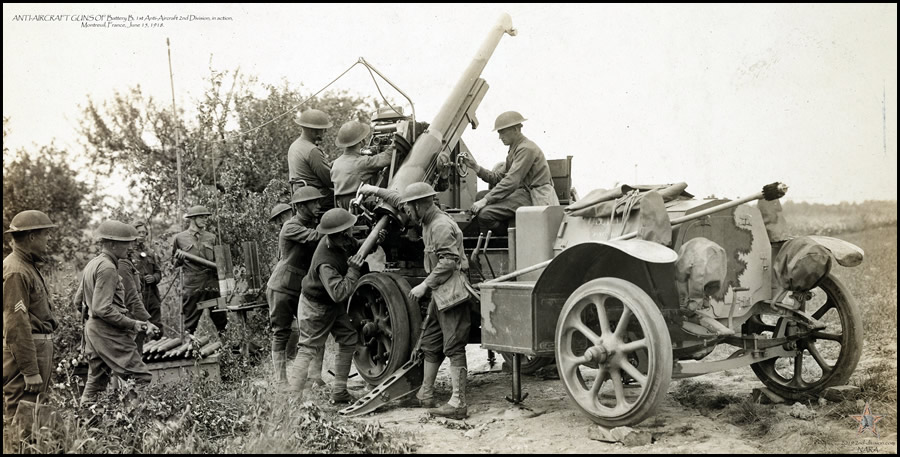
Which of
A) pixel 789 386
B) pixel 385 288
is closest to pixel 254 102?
pixel 385 288

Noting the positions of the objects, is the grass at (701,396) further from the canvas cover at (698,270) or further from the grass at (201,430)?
the grass at (201,430)

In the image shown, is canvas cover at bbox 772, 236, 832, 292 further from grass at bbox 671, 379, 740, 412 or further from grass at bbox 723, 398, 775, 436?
grass at bbox 671, 379, 740, 412

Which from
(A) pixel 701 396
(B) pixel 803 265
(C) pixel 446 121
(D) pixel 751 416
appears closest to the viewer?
(B) pixel 803 265

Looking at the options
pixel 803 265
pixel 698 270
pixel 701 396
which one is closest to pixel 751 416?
pixel 701 396

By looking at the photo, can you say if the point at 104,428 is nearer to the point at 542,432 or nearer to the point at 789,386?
the point at 542,432

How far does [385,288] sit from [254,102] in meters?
7.18

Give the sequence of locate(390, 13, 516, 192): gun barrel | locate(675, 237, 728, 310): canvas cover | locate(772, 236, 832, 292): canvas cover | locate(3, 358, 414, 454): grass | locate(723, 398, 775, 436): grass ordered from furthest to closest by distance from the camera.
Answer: locate(390, 13, 516, 192): gun barrel
locate(772, 236, 832, 292): canvas cover
locate(723, 398, 775, 436): grass
locate(675, 237, 728, 310): canvas cover
locate(3, 358, 414, 454): grass

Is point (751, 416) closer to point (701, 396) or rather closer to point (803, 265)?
point (701, 396)

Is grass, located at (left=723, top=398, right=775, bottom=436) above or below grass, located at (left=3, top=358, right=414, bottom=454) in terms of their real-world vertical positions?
below

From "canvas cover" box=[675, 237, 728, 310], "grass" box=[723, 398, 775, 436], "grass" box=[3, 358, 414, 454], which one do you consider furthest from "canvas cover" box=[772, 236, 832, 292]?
"grass" box=[3, 358, 414, 454]

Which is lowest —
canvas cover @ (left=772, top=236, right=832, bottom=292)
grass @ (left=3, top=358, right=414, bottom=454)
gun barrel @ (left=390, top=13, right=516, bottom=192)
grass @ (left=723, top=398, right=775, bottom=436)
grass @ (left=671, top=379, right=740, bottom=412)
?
grass @ (left=671, top=379, right=740, bottom=412)

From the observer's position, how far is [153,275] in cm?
1012

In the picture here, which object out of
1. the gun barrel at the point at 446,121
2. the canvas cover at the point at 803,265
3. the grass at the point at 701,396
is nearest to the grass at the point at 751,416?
the grass at the point at 701,396

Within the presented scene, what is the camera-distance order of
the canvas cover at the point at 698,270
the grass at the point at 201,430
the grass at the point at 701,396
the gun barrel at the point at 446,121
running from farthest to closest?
the gun barrel at the point at 446,121 → the grass at the point at 701,396 → the canvas cover at the point at 698,270 → the grass at the point at 201,430
